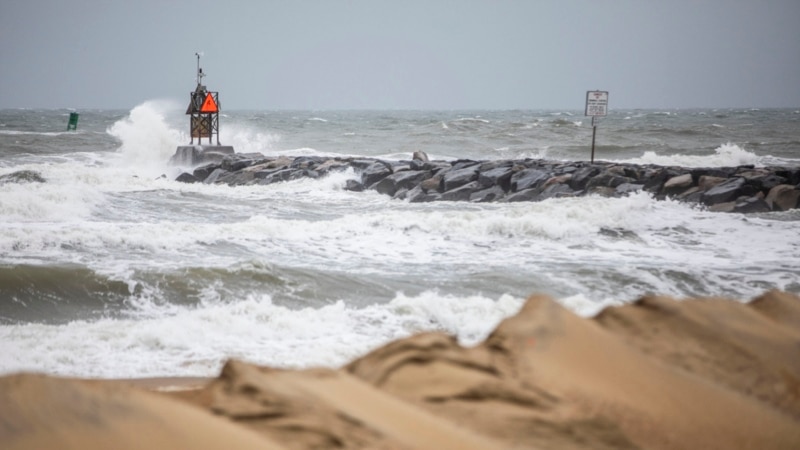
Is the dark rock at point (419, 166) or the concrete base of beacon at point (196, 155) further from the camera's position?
the concrete base of beacon at point (196, 155)

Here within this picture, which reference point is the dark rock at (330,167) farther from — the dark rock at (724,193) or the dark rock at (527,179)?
the dark rock at (724,193)

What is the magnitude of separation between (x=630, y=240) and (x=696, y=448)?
9.53 metres

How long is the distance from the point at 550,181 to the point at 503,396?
1518 cm

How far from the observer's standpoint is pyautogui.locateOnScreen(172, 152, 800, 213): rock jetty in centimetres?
1609

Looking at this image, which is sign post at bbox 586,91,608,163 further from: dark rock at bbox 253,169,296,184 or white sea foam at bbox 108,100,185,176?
white sea foam at bbox 108,100,185,176

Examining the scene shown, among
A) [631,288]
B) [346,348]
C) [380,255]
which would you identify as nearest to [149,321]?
[346,348]

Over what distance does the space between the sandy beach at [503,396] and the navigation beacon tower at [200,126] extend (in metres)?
21.3

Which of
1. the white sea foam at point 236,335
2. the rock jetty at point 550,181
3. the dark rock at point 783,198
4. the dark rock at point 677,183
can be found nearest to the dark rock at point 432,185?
the rock jetty at point 550,181

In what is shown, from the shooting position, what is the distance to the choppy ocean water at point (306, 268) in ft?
20.6

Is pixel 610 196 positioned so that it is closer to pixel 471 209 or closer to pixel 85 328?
pixel 471 209

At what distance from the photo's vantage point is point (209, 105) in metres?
23.4

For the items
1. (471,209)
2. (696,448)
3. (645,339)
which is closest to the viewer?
(696,448)

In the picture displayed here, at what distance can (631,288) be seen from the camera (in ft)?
28.8

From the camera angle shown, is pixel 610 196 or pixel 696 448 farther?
pixel 610 196
